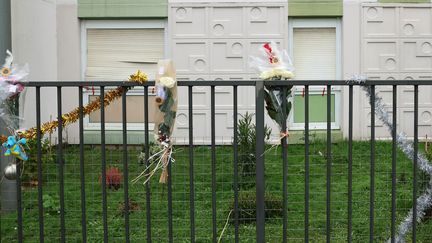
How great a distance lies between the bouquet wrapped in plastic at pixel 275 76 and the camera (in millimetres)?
4480

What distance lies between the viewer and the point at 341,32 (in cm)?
1080

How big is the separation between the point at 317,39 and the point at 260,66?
261 inches

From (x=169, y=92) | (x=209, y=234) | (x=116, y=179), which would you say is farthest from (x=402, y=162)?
(x=169, y=92)

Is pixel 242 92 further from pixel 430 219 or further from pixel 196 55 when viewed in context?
pixel 430 219

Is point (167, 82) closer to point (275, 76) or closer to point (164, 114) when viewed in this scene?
point (164, 114)

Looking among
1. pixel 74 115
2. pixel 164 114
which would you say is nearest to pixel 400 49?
pixel 164 114

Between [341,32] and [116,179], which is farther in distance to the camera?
[341,32]

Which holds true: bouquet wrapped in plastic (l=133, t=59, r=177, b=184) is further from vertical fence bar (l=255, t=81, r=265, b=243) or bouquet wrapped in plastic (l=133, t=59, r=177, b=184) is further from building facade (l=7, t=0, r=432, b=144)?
building facade (l=7, t=0, r=432, b=144)

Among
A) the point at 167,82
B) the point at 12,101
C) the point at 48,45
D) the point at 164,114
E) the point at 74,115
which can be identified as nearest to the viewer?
the point at 167,82

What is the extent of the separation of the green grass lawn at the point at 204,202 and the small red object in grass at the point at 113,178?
0.11 metres

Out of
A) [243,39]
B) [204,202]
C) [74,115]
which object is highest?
[243,39]

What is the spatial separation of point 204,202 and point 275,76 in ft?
8.89

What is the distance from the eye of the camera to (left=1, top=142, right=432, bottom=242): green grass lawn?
5.92 m

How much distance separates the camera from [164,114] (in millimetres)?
4508
